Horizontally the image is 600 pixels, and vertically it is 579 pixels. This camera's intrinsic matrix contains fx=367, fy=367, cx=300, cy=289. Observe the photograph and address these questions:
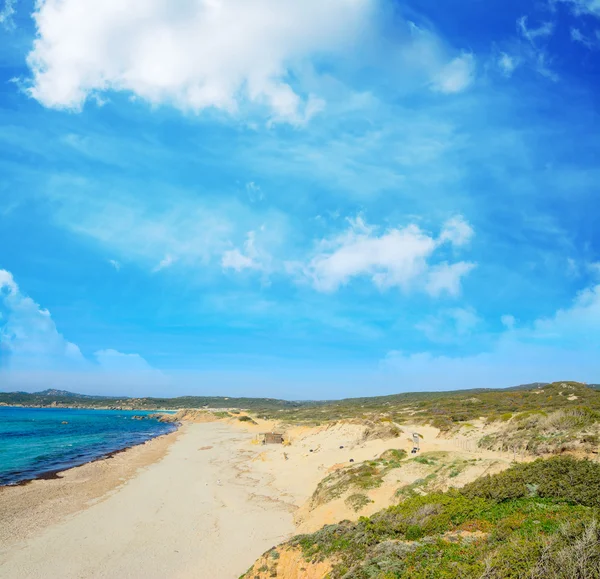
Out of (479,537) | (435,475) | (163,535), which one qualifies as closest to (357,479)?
(435,475)

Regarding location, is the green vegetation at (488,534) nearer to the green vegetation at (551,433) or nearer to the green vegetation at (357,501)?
the green vegetation at (357,501)

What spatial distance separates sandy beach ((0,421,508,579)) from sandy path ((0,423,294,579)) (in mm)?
53

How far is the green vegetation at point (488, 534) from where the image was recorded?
268 inches

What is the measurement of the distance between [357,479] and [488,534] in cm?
1305

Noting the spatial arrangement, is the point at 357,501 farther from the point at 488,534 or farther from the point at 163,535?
the point at 163,535

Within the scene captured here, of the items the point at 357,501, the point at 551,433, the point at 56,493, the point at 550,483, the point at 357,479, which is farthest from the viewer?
the point at 56,493

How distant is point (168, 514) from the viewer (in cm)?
2289

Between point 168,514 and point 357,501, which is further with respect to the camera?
point 168,514

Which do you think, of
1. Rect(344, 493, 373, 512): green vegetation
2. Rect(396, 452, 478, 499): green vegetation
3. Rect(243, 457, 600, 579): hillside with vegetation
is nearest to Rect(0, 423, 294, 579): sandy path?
Rect(344, 493, 373, 512): green vegetation

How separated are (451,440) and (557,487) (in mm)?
24682

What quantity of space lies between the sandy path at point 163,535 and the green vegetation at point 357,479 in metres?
2.44

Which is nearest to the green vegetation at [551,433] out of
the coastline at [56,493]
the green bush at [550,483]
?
the green bush at [550,483]

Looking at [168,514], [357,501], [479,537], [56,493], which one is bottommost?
[56,493]

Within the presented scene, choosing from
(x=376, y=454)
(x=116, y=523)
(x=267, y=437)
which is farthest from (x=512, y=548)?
(x=267, y=437)
